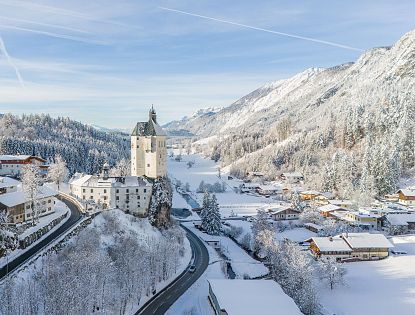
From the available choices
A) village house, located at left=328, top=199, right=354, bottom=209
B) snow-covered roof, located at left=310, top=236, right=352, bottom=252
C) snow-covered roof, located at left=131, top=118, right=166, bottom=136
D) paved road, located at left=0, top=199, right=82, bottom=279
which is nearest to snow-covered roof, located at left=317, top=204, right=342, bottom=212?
village house, located at left=328, top=199, right=354, bottom=209

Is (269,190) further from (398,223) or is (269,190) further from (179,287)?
(179,287)

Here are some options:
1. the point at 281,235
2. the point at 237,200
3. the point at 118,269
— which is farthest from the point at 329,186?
the point at 118,269

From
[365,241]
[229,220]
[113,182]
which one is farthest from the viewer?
[229,220]

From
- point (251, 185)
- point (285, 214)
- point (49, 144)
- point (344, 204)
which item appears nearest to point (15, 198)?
point (285, 214)

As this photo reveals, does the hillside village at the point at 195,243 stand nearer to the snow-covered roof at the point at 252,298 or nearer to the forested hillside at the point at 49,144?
the snow-covered roof at the point at 252,298

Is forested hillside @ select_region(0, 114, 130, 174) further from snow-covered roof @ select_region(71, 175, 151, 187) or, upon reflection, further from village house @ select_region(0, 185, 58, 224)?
village house @ select_region(0, 185, 58, 224)

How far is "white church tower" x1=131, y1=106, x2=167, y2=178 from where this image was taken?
8390cm

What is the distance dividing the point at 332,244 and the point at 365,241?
20.9 ft

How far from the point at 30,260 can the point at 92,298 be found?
11.6 meters

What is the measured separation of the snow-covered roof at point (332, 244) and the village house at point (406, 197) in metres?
46.9

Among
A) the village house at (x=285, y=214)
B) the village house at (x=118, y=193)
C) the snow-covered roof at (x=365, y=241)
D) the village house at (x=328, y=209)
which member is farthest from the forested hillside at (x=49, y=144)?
the snow-covered roof at (x=365, y=241)

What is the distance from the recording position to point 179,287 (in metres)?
59.6

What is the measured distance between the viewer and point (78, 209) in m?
A: 72.3

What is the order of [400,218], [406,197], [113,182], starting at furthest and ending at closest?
[406,197] → [400,218] → [113,182]
